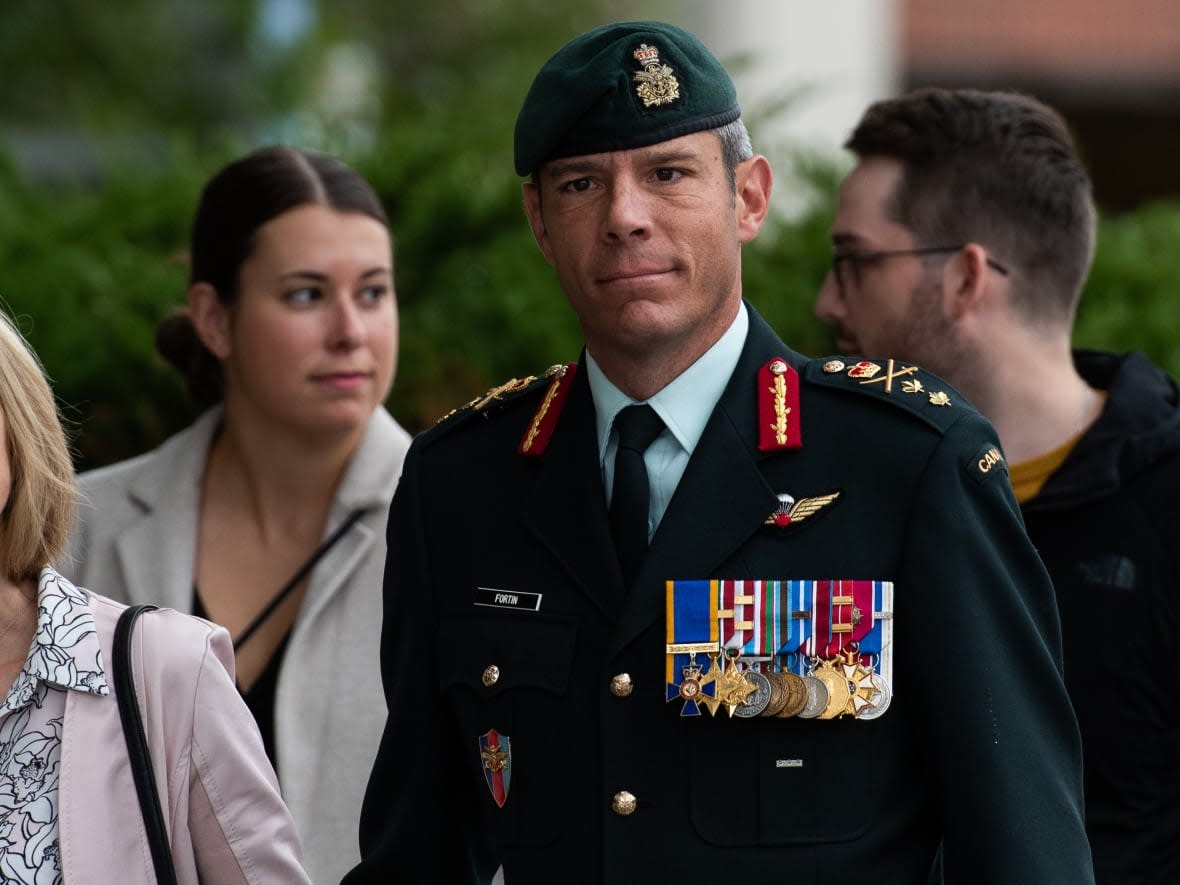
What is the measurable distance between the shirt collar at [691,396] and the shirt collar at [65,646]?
78 centimetres

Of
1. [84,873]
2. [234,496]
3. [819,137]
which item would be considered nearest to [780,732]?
[84,873]

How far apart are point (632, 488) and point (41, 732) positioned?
0.90 metres

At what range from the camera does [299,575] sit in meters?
4.21

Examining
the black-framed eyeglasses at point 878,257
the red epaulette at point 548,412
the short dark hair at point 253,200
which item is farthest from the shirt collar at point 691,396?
the short dark hair at point 253,200

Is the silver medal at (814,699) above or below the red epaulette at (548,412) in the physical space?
below

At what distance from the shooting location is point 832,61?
12203 millimetres

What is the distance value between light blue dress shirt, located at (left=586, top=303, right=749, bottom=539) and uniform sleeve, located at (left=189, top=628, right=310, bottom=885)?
2.05 ft

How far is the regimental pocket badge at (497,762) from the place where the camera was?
2732 millimetres

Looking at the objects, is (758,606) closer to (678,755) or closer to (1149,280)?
(678,755)

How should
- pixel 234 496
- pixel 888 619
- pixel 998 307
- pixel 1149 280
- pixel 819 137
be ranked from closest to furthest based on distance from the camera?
pixel 888 619 < pixel 998 307 < pixel 234 496 < pixel 1149 280 < pixel 819 137

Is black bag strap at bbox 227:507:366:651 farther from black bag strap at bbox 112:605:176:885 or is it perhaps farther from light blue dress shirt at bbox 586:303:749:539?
light blue dress shirt at bbox 586:303:749:539

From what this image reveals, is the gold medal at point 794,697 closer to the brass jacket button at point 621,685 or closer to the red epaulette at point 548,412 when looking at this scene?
the brass jacket button at point 621,685

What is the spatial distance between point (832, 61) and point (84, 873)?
404 inches

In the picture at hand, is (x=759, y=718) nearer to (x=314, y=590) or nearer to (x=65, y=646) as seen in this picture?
(x=65, y=646)
